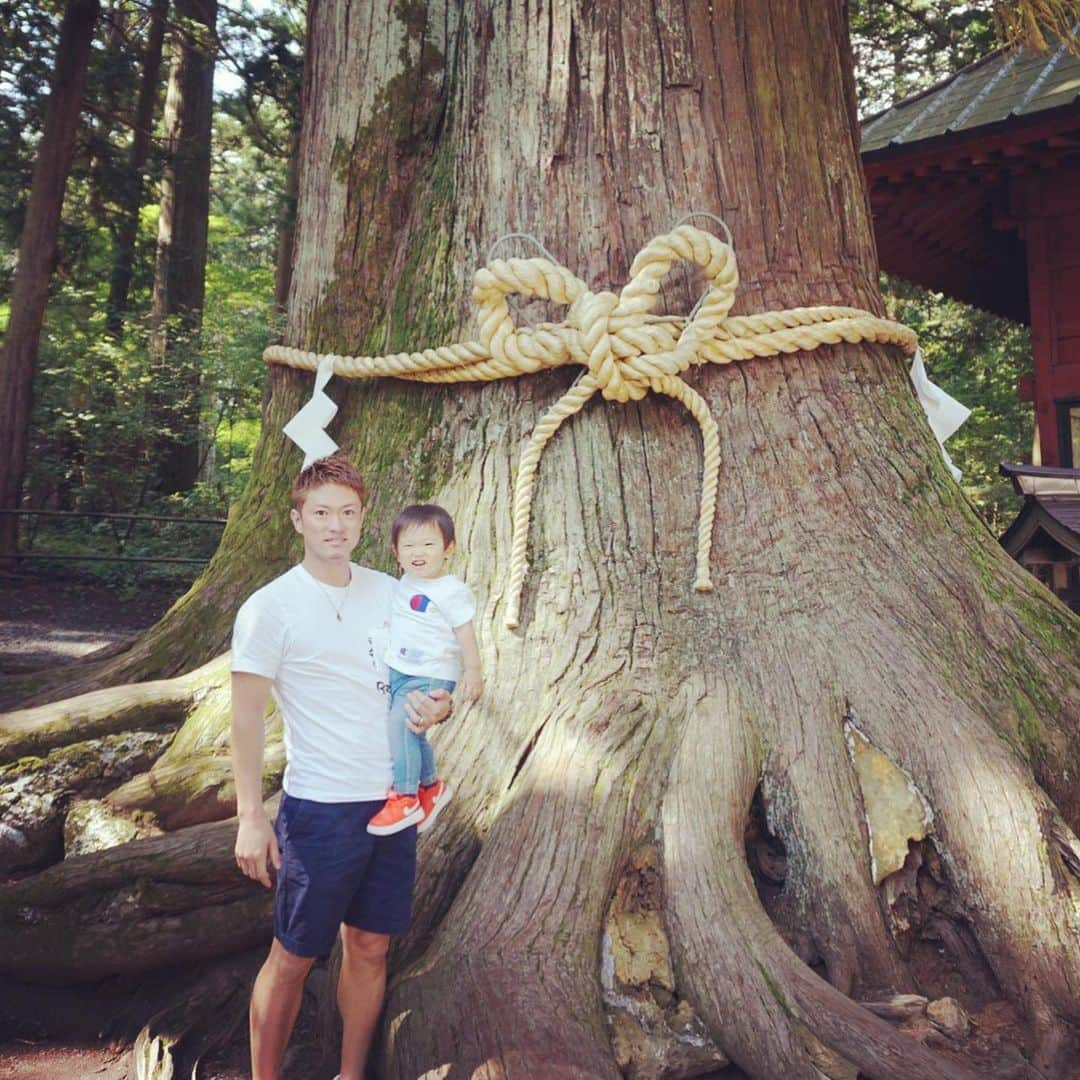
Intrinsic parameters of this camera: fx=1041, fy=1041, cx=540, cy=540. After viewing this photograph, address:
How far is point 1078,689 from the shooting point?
245 cm

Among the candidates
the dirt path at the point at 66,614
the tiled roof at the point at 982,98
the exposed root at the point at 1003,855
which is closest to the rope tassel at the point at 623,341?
the exposed root at the point at 1003,855

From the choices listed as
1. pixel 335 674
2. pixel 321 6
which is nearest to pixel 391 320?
pixel 321 6

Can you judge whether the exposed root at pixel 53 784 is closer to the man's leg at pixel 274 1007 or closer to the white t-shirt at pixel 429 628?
the man's leg at pixel 274 1007

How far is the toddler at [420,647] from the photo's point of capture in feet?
5.59

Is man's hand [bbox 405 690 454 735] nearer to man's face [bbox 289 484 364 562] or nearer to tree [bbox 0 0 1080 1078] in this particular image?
man's face [bbox 289 484 364 562]

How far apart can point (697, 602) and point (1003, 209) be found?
6.58 m

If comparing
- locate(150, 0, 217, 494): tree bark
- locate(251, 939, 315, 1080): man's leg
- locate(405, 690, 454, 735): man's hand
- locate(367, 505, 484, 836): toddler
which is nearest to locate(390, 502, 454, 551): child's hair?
locate(367, 505, 484, 836): toddler

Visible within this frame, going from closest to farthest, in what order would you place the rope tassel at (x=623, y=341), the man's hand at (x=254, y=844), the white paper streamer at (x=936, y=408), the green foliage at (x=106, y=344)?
1. the man's hand at (x=254, y=844)
2. the rope tassel at (x=623, y=341)
3. the white paper streamer at (x=936, y=408)
4. the green foliage at (x=106, y=344)

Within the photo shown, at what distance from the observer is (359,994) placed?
5.89ft

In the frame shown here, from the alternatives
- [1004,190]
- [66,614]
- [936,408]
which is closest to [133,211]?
[66,614]

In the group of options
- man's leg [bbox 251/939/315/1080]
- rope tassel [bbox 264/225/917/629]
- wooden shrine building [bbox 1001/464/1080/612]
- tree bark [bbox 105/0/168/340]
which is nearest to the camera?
man's leg [bbox 251/939/315/1080]

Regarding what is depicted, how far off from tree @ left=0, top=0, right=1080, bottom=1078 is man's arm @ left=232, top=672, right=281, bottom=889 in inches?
16.5

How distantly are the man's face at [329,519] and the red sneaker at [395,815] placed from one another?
0.41 m

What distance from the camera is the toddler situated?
1705mm
